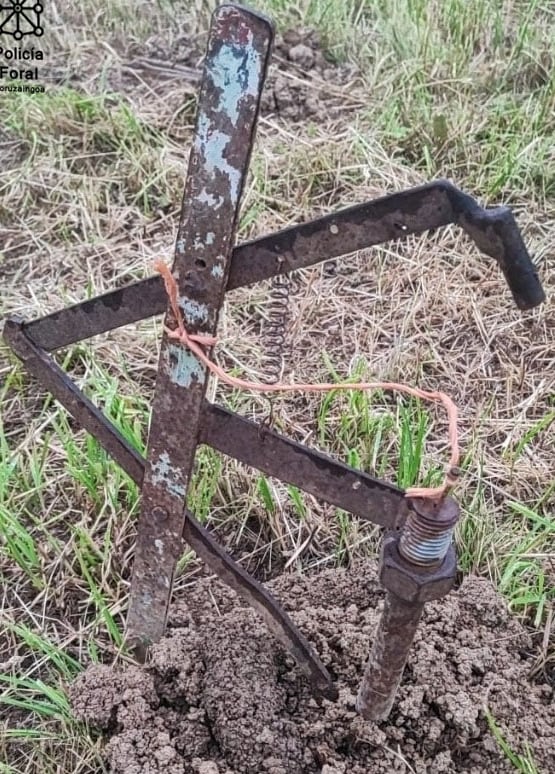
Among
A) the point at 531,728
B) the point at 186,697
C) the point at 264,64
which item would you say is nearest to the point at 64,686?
the point at 186,697

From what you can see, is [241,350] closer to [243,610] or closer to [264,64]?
[243,610]

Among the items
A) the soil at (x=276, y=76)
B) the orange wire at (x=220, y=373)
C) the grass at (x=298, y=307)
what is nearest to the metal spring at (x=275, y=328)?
the grass at (x=298, y=307)

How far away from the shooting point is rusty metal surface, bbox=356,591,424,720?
1.29 meters

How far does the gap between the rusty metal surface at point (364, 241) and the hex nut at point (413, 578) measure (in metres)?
0.40

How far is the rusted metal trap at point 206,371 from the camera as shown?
1065mm

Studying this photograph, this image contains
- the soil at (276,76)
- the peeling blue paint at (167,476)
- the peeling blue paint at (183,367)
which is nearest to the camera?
the peeling blue paint at (183,367)

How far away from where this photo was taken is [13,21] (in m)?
3.47

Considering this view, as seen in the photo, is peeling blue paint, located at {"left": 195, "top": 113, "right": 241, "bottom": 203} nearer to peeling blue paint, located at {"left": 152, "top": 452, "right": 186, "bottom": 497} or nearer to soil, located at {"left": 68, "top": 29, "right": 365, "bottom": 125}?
peeling blue paint, located at {"left": 152, "top": 452, "right": 186, "bottom": 497}

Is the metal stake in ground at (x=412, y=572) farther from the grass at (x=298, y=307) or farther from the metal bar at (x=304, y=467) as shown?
the grass at (x=298, y=307)

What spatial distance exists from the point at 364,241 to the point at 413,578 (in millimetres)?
481

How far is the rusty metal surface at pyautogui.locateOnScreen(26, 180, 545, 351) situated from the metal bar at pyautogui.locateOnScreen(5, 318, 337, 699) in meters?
0.16

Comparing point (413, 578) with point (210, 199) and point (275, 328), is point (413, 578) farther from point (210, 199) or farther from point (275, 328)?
point (275, 328)

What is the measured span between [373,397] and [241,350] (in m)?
0.40

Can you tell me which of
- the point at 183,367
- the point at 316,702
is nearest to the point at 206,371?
the point at 183,367
